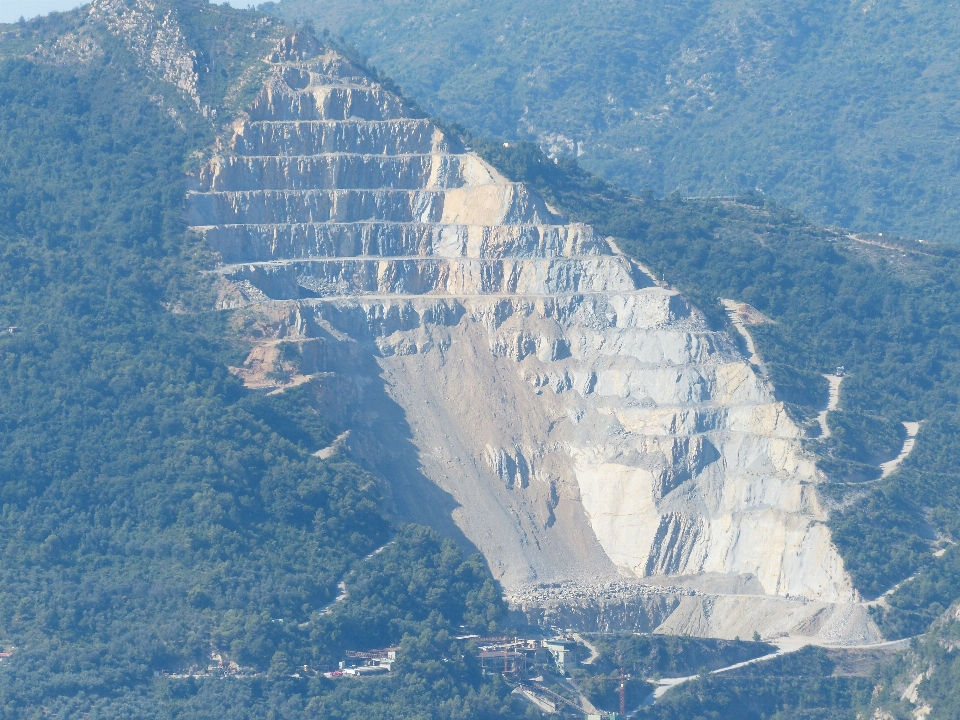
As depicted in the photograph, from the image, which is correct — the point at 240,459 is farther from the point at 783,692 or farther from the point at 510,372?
the point at 783,692

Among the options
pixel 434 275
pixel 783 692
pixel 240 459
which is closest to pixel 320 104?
pixel 434 275

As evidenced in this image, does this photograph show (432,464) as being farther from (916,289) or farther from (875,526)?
(916,289)

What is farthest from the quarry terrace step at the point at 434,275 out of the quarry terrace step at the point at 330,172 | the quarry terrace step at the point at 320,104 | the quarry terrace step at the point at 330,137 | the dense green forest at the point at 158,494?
the quarry terrace step at the point at 320,104

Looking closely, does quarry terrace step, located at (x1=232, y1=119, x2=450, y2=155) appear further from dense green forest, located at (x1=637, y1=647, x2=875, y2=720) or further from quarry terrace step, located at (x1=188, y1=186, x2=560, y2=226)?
dense green forest, located at (x1=637, y1=647, x2=875, y2=720)

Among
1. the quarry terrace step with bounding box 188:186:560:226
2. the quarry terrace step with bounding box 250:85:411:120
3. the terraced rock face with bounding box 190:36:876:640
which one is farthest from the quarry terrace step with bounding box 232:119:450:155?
the quarry terrace step with bounding box 188:186:560:226

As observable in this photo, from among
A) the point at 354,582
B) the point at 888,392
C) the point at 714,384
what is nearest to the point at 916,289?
the point at 888,392

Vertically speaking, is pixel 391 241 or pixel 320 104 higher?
pixel 320 104
